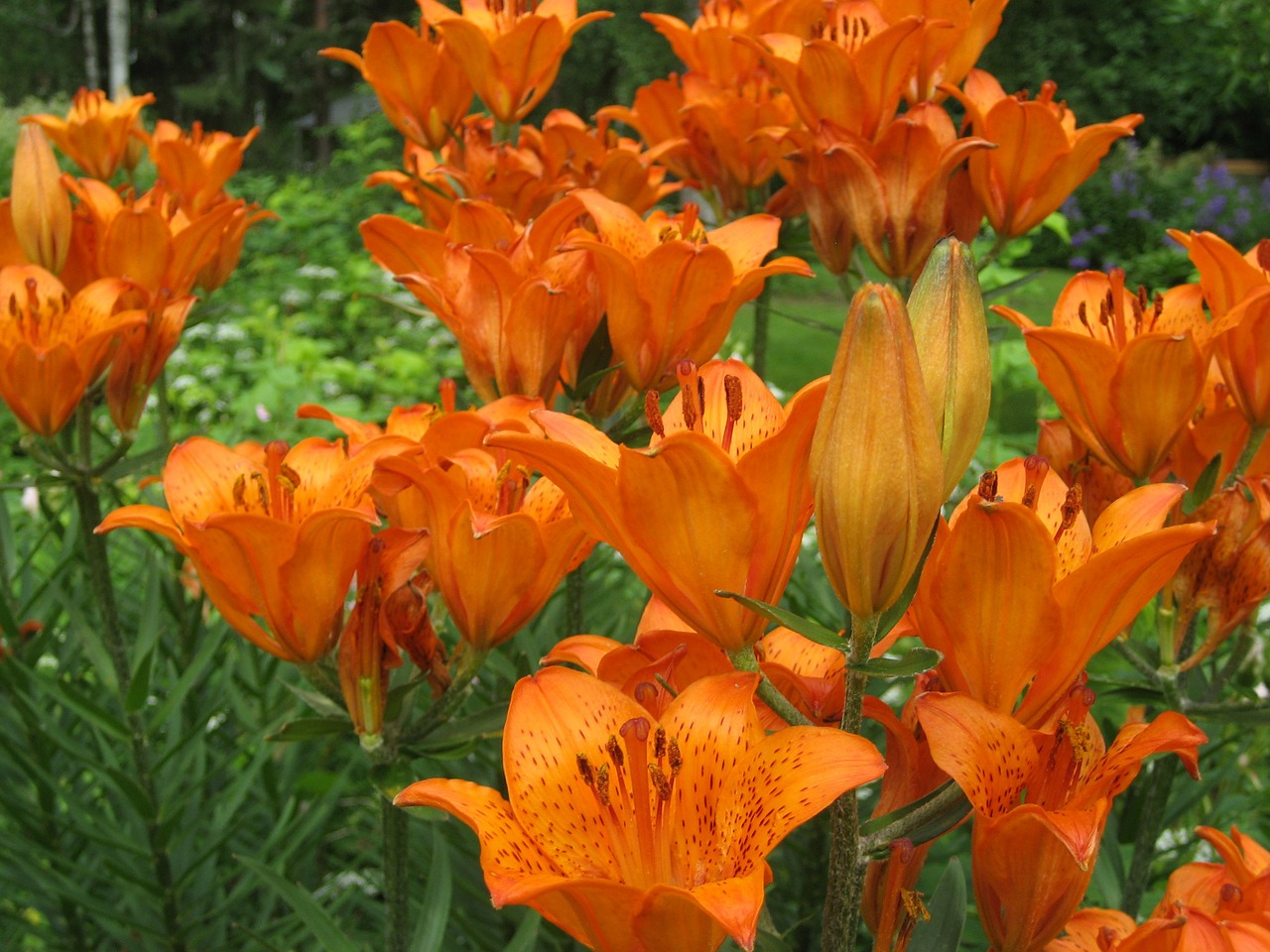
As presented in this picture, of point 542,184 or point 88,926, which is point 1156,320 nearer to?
point 542,184

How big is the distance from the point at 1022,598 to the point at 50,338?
0.82m

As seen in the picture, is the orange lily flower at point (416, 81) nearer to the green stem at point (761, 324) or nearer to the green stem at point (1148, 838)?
the green stem at point (761, 324)

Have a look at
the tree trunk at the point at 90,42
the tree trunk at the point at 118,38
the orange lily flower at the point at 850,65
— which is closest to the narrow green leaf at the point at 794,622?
the orange lily flower at the point at 850,65

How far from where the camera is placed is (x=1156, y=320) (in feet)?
2.62

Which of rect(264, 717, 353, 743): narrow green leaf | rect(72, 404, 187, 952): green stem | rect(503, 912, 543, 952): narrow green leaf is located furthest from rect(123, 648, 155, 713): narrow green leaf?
rect(503, 912, 543, 952): narrow green leaf

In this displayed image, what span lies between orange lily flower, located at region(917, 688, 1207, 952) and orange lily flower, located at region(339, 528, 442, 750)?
328 mm

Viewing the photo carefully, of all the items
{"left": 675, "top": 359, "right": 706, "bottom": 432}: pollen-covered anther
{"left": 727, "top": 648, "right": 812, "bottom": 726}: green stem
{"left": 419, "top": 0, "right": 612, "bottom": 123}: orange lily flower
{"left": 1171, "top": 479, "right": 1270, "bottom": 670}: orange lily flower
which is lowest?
{"left": 1171, "top": 479, "right": 1270, "bottom": 670}: orange lily flower

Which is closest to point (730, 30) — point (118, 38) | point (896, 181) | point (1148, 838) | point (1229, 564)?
point (896, 181)

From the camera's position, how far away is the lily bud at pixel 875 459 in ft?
1.32

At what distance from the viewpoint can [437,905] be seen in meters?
0.71

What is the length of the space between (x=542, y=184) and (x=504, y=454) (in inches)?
20.3

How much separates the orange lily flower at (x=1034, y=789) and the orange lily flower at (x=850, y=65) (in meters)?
0.61

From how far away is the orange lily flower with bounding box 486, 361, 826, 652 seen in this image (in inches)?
Result: 18.5

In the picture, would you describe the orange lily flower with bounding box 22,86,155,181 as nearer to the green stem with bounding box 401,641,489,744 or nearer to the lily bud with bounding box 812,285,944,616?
the green stem with bounding box 401,641,489,744
